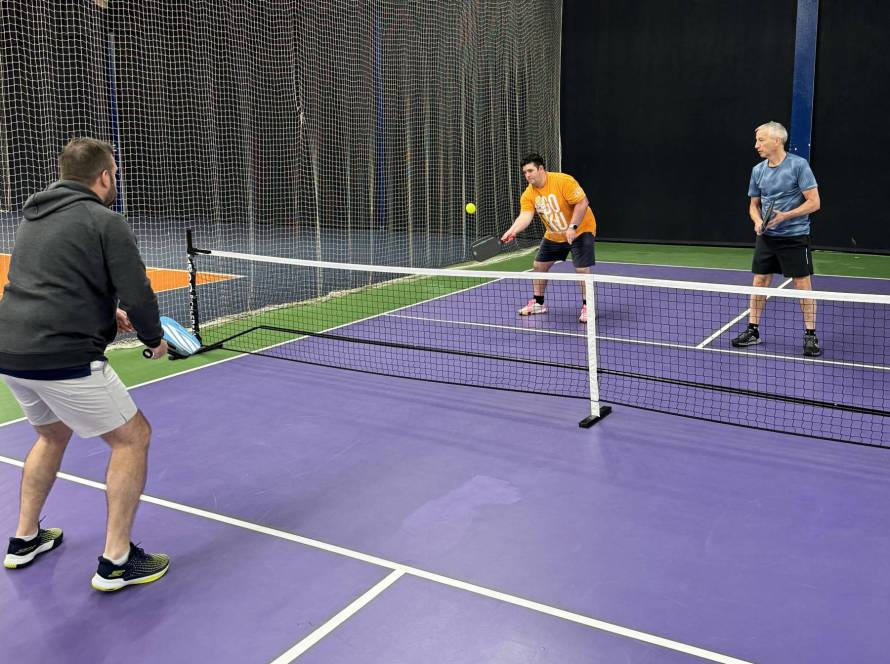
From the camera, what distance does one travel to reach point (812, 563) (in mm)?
3646

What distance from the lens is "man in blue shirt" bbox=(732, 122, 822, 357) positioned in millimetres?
6625

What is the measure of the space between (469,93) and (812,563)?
33.2 ft

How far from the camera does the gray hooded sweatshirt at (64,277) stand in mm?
3184

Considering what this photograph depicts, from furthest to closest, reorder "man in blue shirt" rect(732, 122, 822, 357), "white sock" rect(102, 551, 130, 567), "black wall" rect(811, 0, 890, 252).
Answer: "black wall" rect(811, 0, 890, 252) < "man in blue shirt" rect(732, 122, 822, 357) < "white sock" rect(102, 551, 130, 567)

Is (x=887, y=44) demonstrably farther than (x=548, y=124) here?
No

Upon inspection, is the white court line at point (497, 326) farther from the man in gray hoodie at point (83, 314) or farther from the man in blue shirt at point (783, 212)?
the man in gray hoodie at point (83, 314)

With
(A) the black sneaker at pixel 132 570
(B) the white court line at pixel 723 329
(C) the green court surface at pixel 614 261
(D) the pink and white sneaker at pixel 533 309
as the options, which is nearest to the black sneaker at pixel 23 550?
(A) the black sneaker at pixel 132 570

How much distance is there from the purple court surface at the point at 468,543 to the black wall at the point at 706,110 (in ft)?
32.7

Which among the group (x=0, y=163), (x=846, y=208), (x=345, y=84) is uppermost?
(x=345, y=84)

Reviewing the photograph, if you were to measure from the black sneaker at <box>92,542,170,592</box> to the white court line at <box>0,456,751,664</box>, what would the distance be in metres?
0.53

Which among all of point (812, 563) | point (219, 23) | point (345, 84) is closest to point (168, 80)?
point (219, 23)

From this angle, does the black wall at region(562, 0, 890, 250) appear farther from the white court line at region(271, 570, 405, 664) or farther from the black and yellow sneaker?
the white court line at region(271, 570, 405, 664)

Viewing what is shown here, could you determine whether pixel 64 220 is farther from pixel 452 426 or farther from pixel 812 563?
pixel 812 563

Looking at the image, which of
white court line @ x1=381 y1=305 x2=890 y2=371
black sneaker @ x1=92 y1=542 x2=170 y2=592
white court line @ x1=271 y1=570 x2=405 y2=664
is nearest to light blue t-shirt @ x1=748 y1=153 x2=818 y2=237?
white court line @ x1=381 y1=305 x2=890 y2=371
